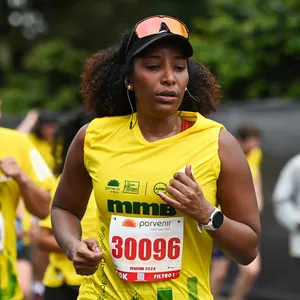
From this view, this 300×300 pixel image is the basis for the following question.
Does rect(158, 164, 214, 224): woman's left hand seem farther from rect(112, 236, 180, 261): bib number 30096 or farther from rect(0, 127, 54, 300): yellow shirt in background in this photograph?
rect(0, 127, 54, 300): yellow shirt in background

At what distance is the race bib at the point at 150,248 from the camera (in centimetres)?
352

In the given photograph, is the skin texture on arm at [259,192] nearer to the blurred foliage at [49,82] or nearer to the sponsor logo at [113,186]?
the sponsor logo at [113,186]

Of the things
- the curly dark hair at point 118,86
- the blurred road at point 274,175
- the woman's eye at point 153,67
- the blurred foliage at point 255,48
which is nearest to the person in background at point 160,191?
the woman's eye at point 153,67

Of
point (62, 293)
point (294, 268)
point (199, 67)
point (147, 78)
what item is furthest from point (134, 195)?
point (294, 268)

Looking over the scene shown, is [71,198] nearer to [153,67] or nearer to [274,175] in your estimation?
[153,67]

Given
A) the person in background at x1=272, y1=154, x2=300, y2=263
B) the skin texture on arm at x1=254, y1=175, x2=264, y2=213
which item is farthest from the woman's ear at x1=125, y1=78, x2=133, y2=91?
the skin texture on arm at x1=254, y1=175, x2=264, y2=213

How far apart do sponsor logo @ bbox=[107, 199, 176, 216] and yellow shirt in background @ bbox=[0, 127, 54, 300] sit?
1.51 metres

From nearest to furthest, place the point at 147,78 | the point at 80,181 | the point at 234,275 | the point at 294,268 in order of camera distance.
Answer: the point at 147,78
the point at 80,181
the point at 294,268
the point at 234,275

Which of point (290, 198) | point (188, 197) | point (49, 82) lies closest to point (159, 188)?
point (188, 197)

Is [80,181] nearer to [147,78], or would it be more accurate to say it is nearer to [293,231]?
[147,78]

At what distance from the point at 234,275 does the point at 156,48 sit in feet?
26.0

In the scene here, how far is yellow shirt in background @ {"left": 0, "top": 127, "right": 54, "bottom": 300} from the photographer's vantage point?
193 inches

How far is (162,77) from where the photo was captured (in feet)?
11.3

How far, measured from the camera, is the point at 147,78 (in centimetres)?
350
